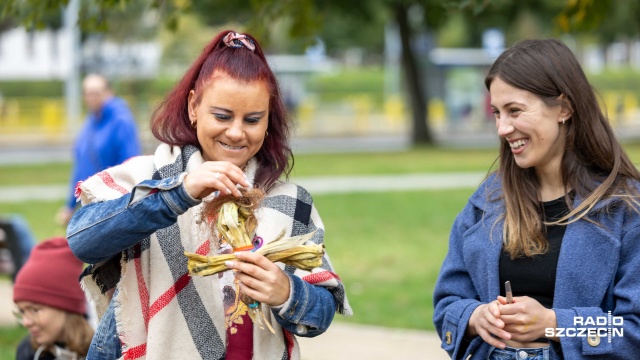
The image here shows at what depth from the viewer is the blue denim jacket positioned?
2.49m

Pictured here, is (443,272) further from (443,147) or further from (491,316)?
(443,147)

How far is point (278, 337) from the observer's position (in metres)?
2.72

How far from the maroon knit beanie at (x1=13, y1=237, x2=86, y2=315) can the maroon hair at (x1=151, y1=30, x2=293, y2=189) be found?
177 centimetres

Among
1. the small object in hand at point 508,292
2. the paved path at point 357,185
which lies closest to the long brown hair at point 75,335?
the small object in hand at point 508,292

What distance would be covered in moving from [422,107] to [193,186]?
969 inches

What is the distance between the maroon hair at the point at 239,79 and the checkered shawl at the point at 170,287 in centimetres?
12

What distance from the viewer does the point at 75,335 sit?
4457 millimetres

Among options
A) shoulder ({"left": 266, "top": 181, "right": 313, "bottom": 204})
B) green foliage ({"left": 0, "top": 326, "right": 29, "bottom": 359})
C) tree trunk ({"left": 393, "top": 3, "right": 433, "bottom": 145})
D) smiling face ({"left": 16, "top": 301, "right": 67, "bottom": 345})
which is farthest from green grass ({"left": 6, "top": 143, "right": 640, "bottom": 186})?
shoulder ({"left": 266, "top": 181, "right": 313, "bottom": 204})

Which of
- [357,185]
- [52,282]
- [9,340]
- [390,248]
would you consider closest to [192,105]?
[52,282]

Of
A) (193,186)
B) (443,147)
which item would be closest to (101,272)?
(193,186)

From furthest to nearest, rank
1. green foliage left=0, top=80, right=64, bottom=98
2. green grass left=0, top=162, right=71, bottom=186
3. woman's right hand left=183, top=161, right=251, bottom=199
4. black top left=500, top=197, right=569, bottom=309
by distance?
green foliage left=0, top=80, right=64, bottom=98, green grass left=0, top=162, right=71, bottom=186, black top left=500, top=197, right=569, bottom=309, woman's right hand left=183, top=161, right=251, bottom=199

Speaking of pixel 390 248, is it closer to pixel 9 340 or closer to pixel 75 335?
pixel 9 340

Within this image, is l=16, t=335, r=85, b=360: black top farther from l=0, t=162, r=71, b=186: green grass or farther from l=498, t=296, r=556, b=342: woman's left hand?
l=0, t=162, r=71, b=186: green grass

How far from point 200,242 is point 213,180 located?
1.02 feet
